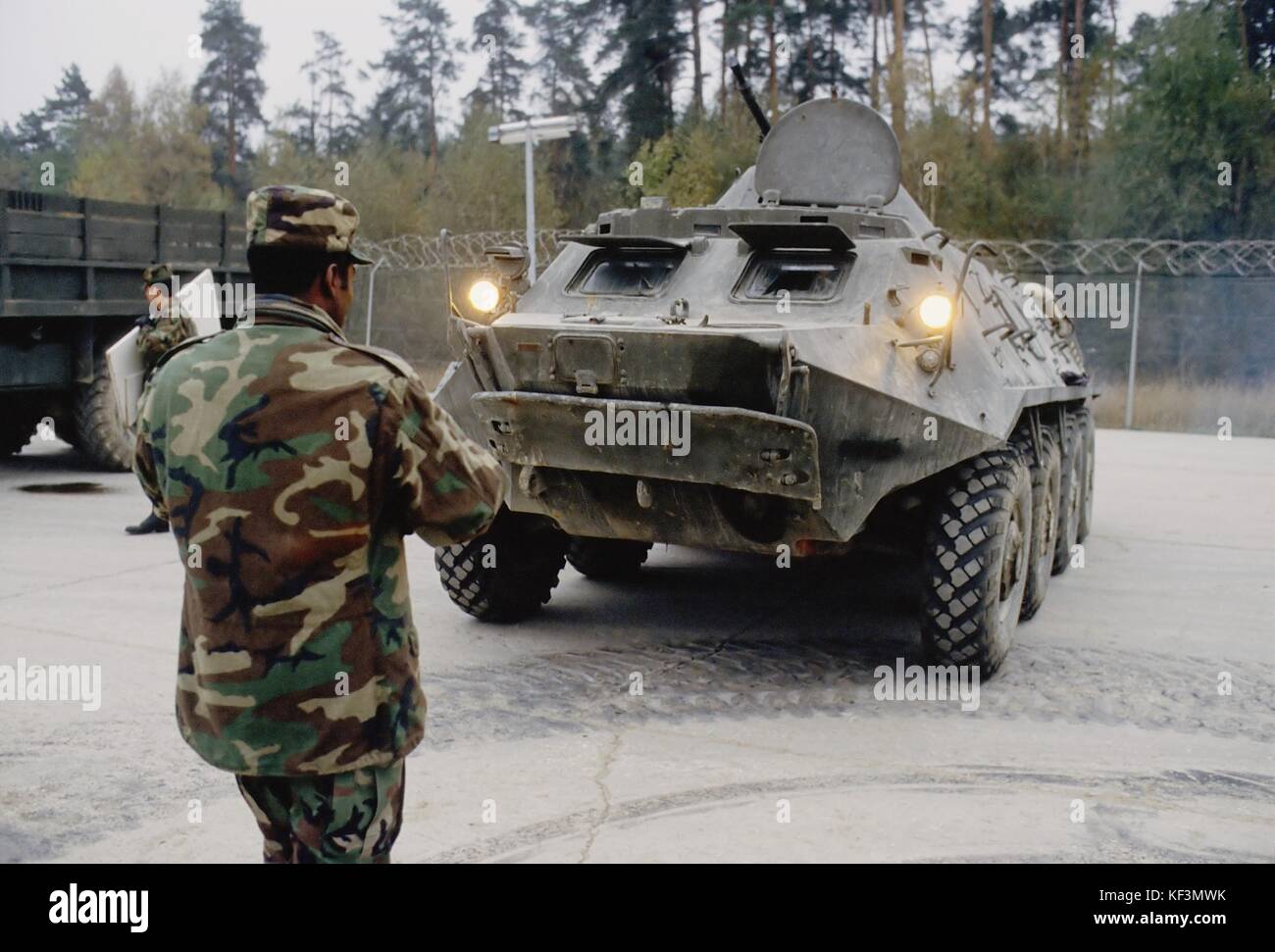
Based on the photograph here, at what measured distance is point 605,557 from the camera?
7551 mm

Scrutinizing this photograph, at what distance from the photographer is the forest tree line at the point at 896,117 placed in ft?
72.1

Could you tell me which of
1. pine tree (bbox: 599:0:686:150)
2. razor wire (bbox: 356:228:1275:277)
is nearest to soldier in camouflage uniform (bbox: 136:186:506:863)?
razor wire (bbox: 356:228:1275:277)

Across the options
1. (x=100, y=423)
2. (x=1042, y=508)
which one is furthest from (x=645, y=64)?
(x=1042, y=508)

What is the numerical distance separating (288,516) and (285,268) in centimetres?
48

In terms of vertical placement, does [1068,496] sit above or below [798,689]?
above

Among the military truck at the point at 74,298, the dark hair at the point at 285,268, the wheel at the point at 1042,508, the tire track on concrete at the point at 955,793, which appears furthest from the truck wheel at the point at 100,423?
the dark hair at the point at 285,268

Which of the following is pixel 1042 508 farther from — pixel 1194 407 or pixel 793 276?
pixel 1194 407

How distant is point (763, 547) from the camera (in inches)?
213

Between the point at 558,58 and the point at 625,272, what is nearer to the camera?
the point at 625,272

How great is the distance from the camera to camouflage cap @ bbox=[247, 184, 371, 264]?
2.59 metres

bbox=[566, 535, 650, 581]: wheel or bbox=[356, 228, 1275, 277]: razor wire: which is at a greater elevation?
bbox=[356, 228, 1275, 277]: razor wire

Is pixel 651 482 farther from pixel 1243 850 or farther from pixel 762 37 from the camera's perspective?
pixel 762 37

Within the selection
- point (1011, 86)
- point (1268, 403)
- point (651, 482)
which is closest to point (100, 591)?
point (651, 482)

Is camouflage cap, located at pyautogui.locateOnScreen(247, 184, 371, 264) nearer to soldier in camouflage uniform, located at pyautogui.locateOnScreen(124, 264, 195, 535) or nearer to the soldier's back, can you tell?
the soldier's back
